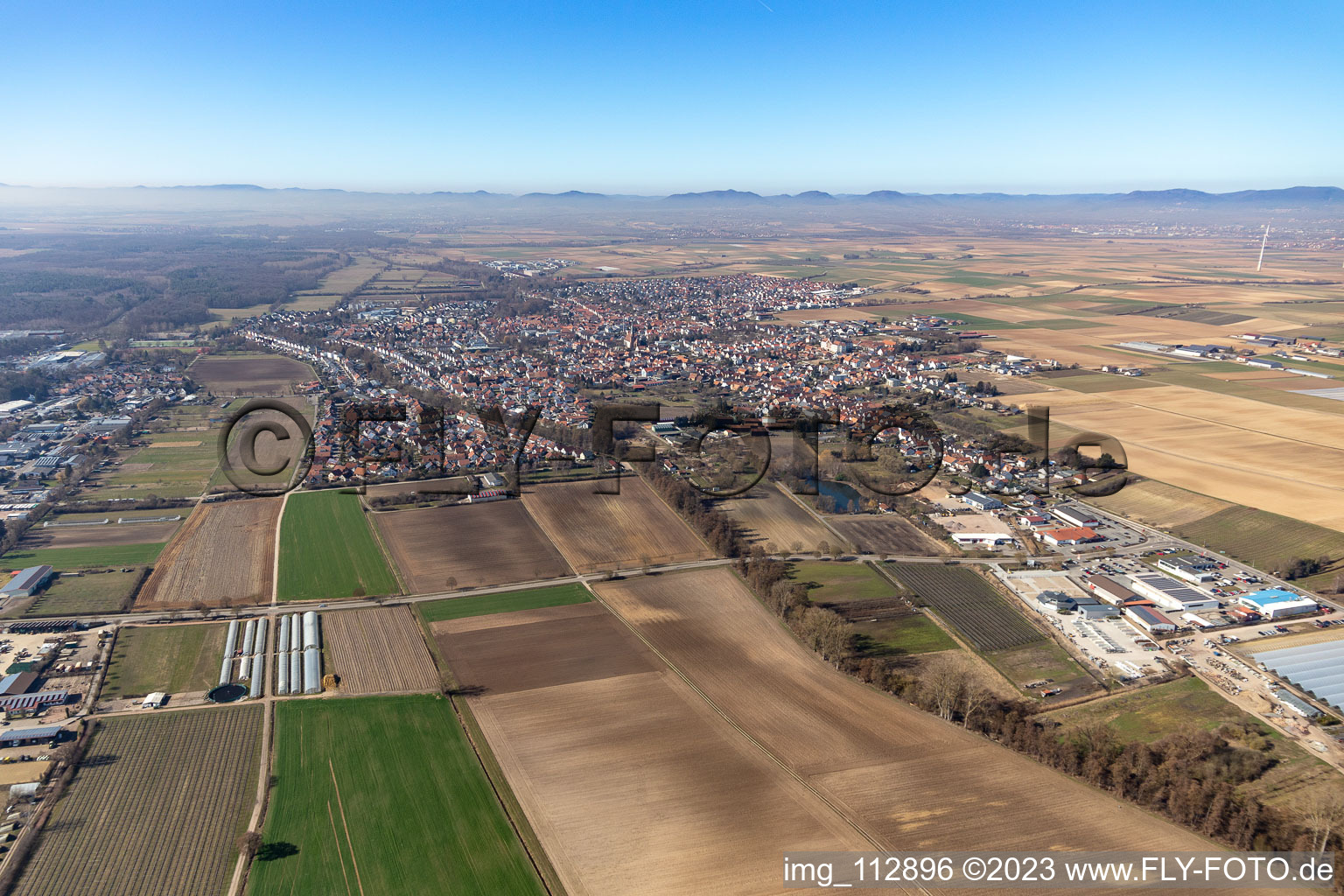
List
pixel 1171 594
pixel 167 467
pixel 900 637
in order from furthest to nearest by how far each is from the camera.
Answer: pixel 167 467 → pixel 1171 594 → pixel 900 637

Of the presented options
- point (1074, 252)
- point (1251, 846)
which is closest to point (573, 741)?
point (1251, 846)

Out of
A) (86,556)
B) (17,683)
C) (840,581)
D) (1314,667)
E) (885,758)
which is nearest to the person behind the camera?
(885,758)

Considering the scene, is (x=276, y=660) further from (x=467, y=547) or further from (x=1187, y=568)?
(x=1187, y=568)

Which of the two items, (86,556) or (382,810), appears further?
(86,556)

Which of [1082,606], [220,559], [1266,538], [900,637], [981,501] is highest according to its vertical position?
[1266,538]

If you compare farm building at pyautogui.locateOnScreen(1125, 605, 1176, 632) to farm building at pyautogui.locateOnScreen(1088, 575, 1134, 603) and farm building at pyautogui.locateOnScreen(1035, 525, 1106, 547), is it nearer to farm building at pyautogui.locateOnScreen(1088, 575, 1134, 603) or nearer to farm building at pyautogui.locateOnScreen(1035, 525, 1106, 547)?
farm building at pyautogui.locateOnScreen(1088, 575, 1134, 603)

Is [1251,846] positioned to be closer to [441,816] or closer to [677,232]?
[441,816]

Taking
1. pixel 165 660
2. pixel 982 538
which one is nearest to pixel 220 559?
pixel 165 660

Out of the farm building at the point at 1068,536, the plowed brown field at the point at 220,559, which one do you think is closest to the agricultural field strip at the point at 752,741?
the plowed brown field at the point at 220,559
